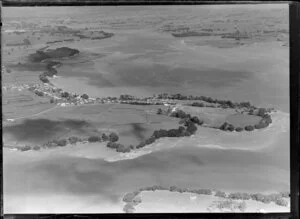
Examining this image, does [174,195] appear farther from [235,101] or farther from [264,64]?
[264,64]

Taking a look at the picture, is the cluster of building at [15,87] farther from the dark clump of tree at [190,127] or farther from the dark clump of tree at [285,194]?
the dark clump of tree at [285,194]

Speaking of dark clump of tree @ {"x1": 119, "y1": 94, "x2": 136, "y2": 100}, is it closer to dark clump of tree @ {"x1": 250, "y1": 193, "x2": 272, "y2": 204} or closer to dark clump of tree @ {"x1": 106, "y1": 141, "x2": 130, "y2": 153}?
dark clump of tree @ {"x1": 106, "y1": 141, "x2": 130, "y2": 153}

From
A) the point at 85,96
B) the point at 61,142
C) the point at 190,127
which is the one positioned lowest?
the point at 61,142

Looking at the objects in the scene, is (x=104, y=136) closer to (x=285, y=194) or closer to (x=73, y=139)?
(x=73, y=139)

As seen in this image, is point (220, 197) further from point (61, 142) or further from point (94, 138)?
point (61, 142)

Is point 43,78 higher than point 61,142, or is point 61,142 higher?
point 43,78

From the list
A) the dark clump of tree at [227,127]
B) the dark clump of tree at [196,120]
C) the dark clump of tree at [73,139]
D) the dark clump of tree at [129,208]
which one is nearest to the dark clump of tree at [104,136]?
the dark clump of tree at [73,139]

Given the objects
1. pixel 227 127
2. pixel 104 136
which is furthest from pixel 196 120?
pixel 104 136

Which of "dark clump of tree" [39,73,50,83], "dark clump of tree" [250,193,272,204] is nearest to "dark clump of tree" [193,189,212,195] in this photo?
"dark clump of tree" [250,193,272,204]
